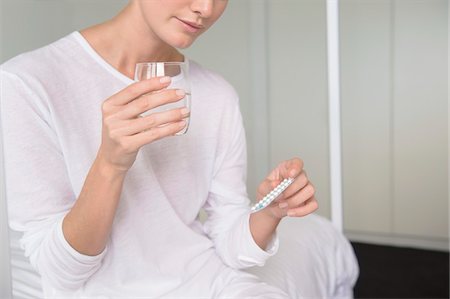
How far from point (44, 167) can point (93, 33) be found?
273mm

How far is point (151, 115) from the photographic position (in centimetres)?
76

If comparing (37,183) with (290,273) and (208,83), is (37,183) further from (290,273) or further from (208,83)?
(290,273)

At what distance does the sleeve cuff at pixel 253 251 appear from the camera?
1.06m

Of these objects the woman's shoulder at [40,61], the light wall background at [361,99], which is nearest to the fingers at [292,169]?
the woman's shoulder at [40,61]

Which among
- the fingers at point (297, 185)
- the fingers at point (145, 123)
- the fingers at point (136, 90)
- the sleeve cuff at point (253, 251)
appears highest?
the fingers at point (136, 90)

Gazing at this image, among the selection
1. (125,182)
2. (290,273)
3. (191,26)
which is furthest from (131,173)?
(290,273)

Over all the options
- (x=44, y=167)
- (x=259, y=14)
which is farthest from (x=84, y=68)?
(x=259, y=14)

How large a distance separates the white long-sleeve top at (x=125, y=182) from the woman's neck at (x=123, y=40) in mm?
23

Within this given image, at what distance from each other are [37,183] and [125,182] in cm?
16

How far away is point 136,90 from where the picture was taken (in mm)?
756

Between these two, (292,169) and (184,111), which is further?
(292,169)

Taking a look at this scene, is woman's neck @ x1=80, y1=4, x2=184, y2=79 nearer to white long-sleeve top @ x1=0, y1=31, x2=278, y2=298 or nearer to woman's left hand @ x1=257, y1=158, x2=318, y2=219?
white long-sleeve top @ x1=0, y1=31, x2=278, y2=298

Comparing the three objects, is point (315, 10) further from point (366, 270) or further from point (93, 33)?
point (93, 33)

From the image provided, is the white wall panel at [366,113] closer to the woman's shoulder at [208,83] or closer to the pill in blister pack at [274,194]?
the woman's shoulder at [208,83]
